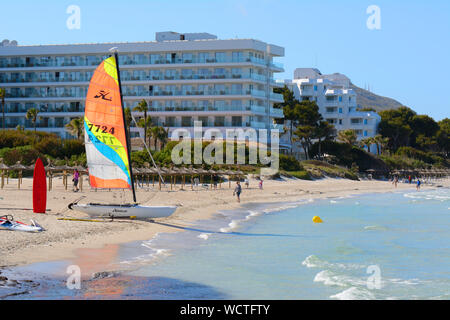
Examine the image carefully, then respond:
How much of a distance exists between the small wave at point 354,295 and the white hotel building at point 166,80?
6286cm

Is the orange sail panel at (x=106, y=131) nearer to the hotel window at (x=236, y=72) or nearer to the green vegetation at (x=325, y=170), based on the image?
the green vegetation at (x=325, y=170)

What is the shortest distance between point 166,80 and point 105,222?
189ft

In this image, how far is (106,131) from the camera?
95.6ft

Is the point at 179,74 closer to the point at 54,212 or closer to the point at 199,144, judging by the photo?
the point at 199,144

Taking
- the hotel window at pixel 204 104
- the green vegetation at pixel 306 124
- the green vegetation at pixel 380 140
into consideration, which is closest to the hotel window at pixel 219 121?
the hotel window at pixel 204 104

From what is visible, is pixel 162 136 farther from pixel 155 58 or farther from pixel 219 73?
pixel 155 58

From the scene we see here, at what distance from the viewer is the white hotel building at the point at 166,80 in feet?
268

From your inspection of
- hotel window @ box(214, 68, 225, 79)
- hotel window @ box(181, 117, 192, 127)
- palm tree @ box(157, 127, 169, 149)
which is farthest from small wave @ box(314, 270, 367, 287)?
hotel window @ box(214, 68, 225, 79)

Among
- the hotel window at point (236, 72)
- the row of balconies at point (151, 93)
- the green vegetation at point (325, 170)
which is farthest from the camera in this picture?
the row of balconies at point (151, 93)

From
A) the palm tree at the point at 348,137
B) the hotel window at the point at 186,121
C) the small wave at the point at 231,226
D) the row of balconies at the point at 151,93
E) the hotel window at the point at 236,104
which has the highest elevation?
the row of balconies at the point at 151,93

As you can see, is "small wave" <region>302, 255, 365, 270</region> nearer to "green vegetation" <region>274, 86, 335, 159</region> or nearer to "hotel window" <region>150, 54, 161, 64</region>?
"hotel window" <region>150, 54, 161, 64</region>

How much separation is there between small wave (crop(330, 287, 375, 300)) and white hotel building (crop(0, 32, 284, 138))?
6286 centimetres

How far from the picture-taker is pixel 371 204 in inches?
2003
